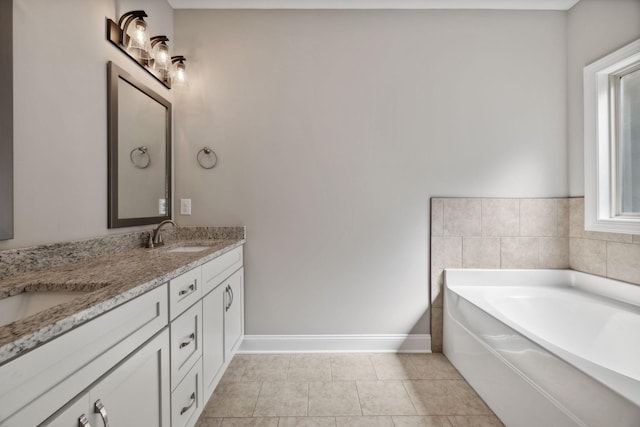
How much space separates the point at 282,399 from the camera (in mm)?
1758

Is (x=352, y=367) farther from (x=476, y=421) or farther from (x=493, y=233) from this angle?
(x=493, y=233)

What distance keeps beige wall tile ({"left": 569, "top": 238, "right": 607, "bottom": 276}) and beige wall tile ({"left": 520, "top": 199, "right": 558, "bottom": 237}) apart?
170 millimetres

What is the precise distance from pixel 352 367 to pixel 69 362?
180 cm

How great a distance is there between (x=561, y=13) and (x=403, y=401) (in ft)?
10.3

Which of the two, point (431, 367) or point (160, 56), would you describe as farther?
point (431, 367)

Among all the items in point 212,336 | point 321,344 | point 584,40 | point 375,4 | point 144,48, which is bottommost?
point 321,344

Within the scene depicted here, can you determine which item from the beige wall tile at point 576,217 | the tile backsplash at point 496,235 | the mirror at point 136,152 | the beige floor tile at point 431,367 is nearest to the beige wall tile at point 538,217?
the tile backsplash at point 496,235

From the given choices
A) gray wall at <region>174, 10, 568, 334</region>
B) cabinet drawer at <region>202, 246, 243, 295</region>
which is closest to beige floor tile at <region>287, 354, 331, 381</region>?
gray wall at <region>174, 10, 568, 334</region>

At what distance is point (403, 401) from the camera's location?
1.75 meters

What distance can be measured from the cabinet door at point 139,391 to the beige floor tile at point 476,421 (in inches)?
57.4

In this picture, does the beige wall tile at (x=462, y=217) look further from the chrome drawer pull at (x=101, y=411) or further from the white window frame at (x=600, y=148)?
the chrome drawer pull at (x=101, y=411)

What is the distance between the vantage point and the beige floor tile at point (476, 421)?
5.15 feet

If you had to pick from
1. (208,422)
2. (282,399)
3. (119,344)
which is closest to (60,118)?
(119,344)

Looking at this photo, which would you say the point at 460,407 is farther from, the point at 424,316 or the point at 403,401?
the point at 424,316
